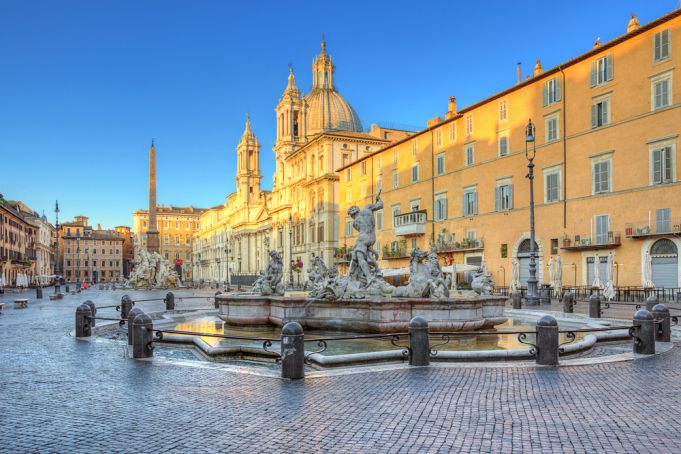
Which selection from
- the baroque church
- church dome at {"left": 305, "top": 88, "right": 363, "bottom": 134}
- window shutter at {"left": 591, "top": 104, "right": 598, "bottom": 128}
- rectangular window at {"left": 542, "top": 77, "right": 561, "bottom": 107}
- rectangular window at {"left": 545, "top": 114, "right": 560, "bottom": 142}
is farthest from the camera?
church dome at {"left": 305, "top": 88, "right": 363, "bottom": 134}

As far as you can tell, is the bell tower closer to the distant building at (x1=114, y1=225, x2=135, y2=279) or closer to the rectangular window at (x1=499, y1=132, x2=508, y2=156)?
the distant building at (x1=114, y1=225, x2=135, y2=279)

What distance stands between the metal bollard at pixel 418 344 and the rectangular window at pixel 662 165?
954 inches

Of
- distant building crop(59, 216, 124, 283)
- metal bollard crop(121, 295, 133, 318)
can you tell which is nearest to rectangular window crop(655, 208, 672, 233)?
metal bollard crop(121, 295, 133, 318)

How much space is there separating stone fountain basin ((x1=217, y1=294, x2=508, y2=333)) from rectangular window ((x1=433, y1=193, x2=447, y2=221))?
32.4m

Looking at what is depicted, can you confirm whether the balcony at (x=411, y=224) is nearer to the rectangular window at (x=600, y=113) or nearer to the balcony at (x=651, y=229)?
the rectangular window at (x=600, y=113)

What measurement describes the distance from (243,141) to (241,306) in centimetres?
9847

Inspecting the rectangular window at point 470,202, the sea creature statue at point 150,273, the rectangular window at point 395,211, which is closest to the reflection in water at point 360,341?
the rectangular window at point 470,202

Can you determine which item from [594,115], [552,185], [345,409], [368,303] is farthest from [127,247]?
[345,409]

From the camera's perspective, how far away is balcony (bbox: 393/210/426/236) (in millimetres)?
50031

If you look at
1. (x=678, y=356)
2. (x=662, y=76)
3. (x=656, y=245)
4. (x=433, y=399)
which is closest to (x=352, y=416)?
(x=433, y=399)

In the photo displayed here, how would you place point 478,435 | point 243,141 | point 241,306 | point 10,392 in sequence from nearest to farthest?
1. point 478,435
2. point 10,392
3. point 241,306
4. point 243,141

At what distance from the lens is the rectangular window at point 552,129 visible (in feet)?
118

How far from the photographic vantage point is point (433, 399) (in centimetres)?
773

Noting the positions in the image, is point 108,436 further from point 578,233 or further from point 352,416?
point 578,233
